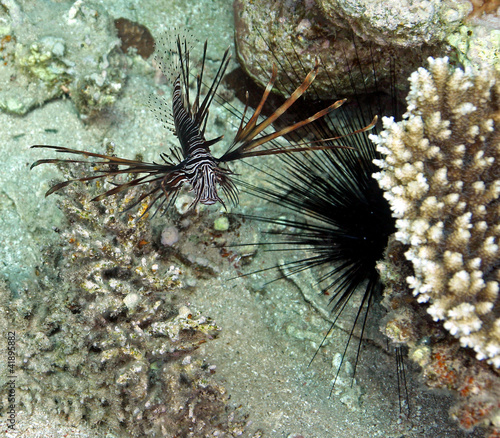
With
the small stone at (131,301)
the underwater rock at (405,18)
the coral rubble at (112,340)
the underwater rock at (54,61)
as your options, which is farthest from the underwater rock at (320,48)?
the small stone at (131,301)

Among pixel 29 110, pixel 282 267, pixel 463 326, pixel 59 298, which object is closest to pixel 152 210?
pixel 59 298

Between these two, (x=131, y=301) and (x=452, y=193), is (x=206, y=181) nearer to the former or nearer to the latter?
(x=131, y=301)

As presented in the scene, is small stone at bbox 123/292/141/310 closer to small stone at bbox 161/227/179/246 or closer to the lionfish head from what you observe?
small stone at bbox 161/227/179/246

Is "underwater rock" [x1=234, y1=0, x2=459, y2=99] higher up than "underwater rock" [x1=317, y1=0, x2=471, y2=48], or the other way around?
"underwater rock" [x1=234, y1=0, x2=459, y2=99]

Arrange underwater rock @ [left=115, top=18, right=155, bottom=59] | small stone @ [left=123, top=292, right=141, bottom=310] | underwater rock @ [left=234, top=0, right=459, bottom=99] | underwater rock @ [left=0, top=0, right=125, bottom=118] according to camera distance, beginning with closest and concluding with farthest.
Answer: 1. small stone @ [left=123, top=292, right=141, bottom=310]
2. underwater rock @ [left=234, top=0, right=459, bottom=99]
3. underwater rock @ [left=0, top=0, right=125, bottom=118]
4. underwater rock @ [left=115, top=18, right=155, bottom=59]

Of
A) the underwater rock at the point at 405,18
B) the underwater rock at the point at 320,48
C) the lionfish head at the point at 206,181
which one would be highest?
the underwater rock at the point at 320,48

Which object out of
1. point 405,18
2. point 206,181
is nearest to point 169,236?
point 206,181

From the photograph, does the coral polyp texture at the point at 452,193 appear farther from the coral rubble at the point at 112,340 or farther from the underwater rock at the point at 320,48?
the coral rubble at the point at 112,340

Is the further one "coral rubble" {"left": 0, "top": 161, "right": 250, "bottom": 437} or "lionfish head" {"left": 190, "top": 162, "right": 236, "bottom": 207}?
"lionfish head" {"left": 190, "top": 162, "right": 236, "bottom": 207}

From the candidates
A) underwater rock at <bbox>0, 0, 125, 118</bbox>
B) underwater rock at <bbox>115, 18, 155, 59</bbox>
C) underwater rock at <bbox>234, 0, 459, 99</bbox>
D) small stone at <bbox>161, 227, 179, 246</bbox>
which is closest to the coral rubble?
small stone at <bbox>161, 227, 179, 246</bbox>
